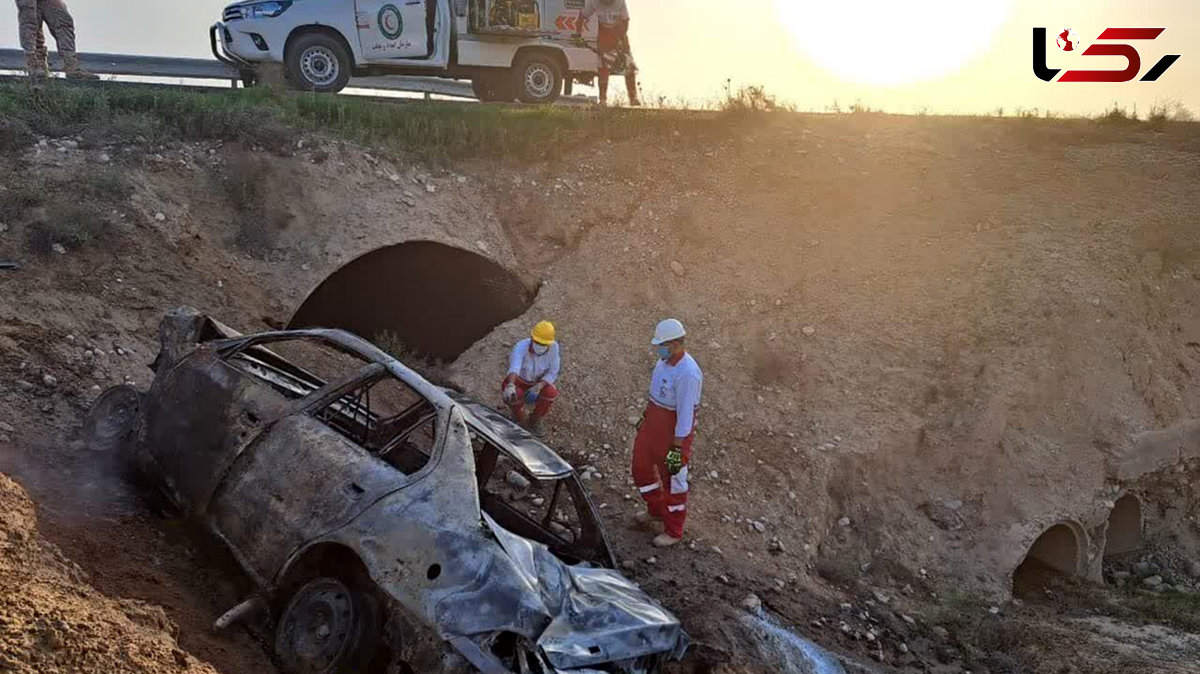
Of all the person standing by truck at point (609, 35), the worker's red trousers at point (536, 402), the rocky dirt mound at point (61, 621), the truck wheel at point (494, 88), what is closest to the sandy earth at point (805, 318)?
the worker's red trousers at point (536, 402)

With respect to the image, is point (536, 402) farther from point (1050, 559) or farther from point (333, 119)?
point (1050, 559)

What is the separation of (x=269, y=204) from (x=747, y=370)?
17.9 feet

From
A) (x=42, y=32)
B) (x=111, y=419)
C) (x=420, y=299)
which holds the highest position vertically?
(x=42, y=32)

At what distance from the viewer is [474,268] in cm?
1055

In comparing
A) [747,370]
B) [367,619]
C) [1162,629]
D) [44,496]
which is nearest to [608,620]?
[367,619]

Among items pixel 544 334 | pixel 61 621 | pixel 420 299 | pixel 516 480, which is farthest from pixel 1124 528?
pixel 61 621

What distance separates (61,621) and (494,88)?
11470 mm

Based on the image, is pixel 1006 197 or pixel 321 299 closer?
pixel 321 299

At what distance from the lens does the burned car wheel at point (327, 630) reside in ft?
14.2

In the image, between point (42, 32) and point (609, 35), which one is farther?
point (609, 35)

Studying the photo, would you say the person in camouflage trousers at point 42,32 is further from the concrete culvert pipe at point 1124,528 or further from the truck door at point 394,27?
the concrete culvert pipe at point 1124,528

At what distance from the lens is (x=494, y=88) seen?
1360cm

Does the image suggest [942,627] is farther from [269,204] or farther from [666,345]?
[269,204]

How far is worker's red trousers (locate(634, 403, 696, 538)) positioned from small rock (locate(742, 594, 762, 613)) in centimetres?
83
